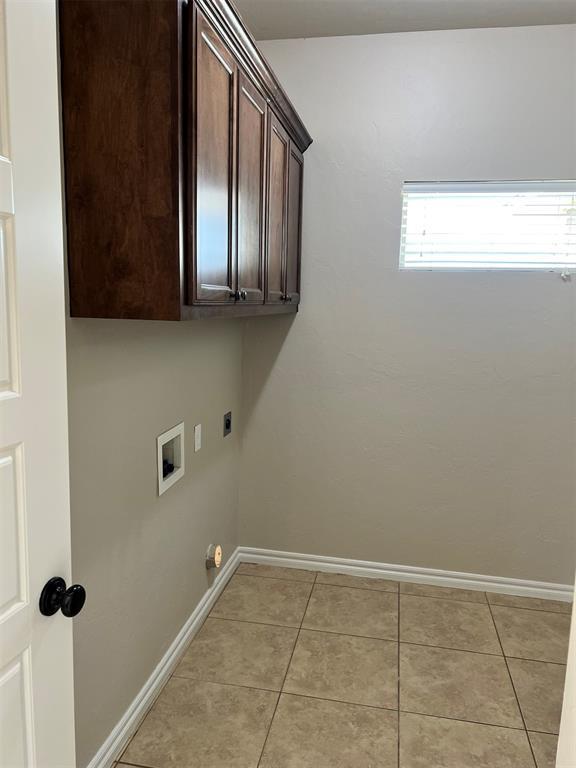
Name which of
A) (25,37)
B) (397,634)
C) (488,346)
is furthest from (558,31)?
(397,634)

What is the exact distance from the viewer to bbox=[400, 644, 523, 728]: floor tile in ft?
6.82

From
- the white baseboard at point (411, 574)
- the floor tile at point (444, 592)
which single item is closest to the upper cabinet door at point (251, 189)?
the white baseboard at point (411, 574)

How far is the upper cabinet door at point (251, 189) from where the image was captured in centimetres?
187

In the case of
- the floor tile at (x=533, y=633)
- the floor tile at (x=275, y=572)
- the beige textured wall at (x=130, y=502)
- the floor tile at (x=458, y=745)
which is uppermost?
the beige textured wall at (x=130, y=502)

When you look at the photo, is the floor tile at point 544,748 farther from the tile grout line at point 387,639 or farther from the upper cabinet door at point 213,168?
the upper cabinet door at point 213,168

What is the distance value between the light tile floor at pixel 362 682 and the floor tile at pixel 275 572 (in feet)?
0.23

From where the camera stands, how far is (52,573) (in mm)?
1047

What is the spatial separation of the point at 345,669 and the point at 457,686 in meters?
0.44

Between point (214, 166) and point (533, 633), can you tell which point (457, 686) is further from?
point (214, 166)

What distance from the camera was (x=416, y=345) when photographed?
2.86 m

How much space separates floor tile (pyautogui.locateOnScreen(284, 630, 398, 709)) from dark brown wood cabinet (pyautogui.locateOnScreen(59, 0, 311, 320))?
151 cm

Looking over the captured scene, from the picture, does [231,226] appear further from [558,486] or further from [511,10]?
[558,486]

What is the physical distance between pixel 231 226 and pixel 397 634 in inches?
75.1

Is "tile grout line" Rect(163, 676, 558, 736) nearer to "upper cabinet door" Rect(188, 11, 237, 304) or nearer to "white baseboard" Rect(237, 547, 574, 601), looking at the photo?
"white baseboard" Rect(237, 547, 574, 601)
